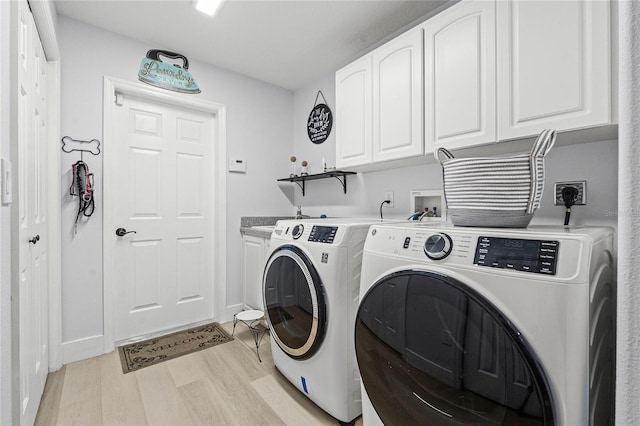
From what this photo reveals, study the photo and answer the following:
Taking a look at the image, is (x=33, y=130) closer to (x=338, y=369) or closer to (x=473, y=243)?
(x=338, y=369)

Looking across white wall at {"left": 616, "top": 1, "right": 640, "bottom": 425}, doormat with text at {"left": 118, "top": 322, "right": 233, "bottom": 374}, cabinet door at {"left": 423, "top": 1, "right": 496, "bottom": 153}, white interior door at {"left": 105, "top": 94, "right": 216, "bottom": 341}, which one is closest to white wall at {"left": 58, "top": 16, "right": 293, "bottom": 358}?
white interior door at {"left": 105, "top": 94, "right": 216, "bottom": 341}

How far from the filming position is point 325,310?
1.42 m

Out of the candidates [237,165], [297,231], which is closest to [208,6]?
[237,165]

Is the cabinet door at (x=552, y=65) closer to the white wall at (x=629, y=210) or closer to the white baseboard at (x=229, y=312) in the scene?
the white wall at (x=629, y=210)

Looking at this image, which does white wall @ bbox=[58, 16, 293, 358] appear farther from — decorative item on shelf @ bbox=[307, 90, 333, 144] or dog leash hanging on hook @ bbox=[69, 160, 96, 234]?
decorative item on shelf @ bbox=[307, 90, 333, 144]

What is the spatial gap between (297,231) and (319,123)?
155cm

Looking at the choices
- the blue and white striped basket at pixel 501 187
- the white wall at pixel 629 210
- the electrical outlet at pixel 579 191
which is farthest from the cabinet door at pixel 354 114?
the white wall at pixel 629 210

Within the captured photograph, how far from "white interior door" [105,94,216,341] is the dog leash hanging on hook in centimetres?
15

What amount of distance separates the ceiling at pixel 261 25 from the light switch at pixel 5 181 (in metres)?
1.54

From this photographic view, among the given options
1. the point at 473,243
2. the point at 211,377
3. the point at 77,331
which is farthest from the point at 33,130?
the point at 473,243

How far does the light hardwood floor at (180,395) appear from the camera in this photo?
151 cm

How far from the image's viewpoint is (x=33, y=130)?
Answer: 1.46 metres

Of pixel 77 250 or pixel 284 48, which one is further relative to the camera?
pixel 284 48

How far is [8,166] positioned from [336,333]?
1350 millimetres
